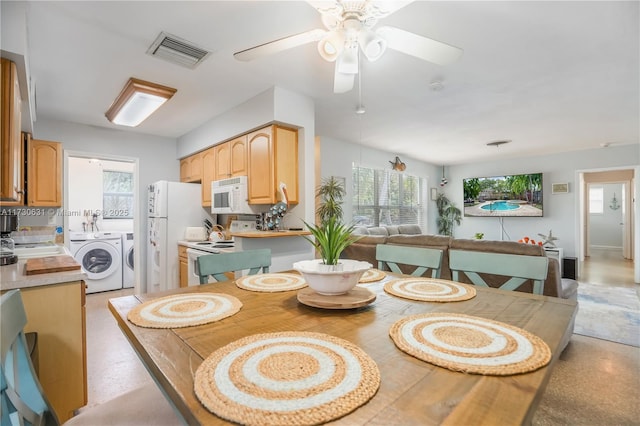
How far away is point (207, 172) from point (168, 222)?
811mm

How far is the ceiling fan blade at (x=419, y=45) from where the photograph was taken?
1377 mm

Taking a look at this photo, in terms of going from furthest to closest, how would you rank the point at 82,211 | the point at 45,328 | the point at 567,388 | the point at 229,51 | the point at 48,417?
1. the point at 82,211
2. the point at 229,51
3. the point at 567,388
4. the point at 45,328
5. the point at 48,417

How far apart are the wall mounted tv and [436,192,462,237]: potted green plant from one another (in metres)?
0.25

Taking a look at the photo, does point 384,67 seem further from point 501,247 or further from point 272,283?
point 272,283

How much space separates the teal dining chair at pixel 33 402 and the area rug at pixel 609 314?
140 inches

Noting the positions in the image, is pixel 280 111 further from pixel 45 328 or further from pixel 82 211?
pixel 82 211

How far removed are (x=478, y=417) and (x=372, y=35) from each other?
1.45 meters

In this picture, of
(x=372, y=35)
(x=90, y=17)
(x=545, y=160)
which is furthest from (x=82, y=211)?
(x=545, y=160)

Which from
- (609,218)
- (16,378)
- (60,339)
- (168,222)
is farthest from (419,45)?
(609,218)

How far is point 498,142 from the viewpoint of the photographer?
5.02 meters

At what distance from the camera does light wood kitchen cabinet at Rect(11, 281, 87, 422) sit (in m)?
1.53

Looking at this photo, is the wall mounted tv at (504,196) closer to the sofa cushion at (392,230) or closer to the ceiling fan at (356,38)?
the sofa cushion at (392,230)

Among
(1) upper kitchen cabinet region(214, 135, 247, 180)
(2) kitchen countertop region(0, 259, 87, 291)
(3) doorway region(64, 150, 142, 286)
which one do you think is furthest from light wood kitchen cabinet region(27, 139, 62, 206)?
(2) kitchen countertop region(0, 259, 87, 291)

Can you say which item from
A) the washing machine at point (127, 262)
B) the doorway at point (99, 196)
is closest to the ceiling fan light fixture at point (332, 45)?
the doorway at point (99, 196)
